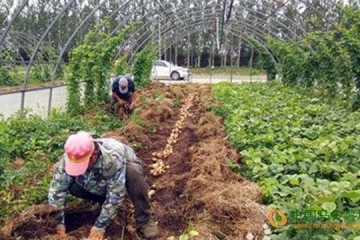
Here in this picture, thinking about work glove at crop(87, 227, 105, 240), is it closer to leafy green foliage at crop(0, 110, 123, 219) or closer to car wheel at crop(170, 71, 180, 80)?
leafy green foliage at crop(0, 110, 123, 219)

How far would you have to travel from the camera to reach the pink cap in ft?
11.9

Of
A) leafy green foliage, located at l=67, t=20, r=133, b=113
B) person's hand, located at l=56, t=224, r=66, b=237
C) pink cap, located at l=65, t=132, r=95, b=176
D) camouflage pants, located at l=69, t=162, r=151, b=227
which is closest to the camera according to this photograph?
pink cap, located at l=65, t=132, r=95, b=176

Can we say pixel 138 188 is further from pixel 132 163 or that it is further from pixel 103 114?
pixel 103 114

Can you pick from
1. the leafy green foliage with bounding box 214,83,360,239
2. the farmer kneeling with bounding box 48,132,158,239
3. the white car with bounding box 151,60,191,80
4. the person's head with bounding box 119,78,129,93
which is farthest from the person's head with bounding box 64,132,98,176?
the white car with bounding box 151,60,191,80

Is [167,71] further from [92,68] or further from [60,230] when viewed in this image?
[60,230]

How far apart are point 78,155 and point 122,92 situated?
6646mm

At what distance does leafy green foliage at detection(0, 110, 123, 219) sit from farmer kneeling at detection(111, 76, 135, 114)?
693 millimetres

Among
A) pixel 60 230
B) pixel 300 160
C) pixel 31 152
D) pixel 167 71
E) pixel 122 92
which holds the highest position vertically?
pixel 167 71

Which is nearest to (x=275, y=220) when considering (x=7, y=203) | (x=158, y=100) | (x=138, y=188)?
(x=138, y=188)

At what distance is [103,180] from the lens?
4.09 meters

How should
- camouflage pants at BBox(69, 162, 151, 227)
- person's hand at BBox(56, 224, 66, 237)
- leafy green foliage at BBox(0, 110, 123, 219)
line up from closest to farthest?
1. person's hand at BBox(56, 224, 66, 237)
2. camouflage pants at BBox(69, 162, 151, 227)
3. leafy green foliage at BBox(0, 110, 123, 219)

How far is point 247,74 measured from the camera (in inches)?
1432

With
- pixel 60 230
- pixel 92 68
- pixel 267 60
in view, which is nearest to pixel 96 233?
pixel 60 230

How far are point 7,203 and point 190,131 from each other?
492cm
